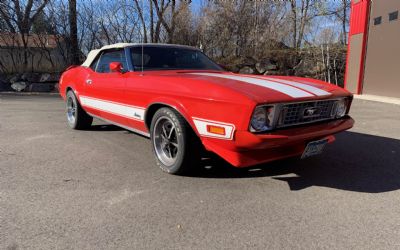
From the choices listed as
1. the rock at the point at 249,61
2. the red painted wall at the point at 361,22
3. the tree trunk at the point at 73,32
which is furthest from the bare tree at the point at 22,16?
the red painted wall at the point at 361,22

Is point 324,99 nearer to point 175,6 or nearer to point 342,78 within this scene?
point 342,78

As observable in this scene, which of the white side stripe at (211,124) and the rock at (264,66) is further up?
the rock at (264,66)

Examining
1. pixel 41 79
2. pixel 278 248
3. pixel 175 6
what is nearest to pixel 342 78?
pixel 175 6

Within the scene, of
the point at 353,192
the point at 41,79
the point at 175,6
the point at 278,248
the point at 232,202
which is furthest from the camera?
the point at 175,6

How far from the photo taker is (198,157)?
367 cm

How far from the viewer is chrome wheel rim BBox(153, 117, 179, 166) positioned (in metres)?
3.87

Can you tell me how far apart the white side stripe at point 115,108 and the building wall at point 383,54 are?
33.0 ft

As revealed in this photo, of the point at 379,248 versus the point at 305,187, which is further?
the point at 305,187

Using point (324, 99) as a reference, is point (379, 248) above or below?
below

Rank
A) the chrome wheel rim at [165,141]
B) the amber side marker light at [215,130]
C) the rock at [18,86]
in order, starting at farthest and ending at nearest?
the rock at [18,86]
the chrome wheel rim at [165,141]
the amber side marker light at [215,130]

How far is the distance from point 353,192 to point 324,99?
3.07 feet

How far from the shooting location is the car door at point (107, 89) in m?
4.67

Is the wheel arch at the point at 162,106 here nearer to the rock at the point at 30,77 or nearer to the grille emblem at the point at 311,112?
the grille emblem at the point at 311,112

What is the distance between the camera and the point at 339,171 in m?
4.00
